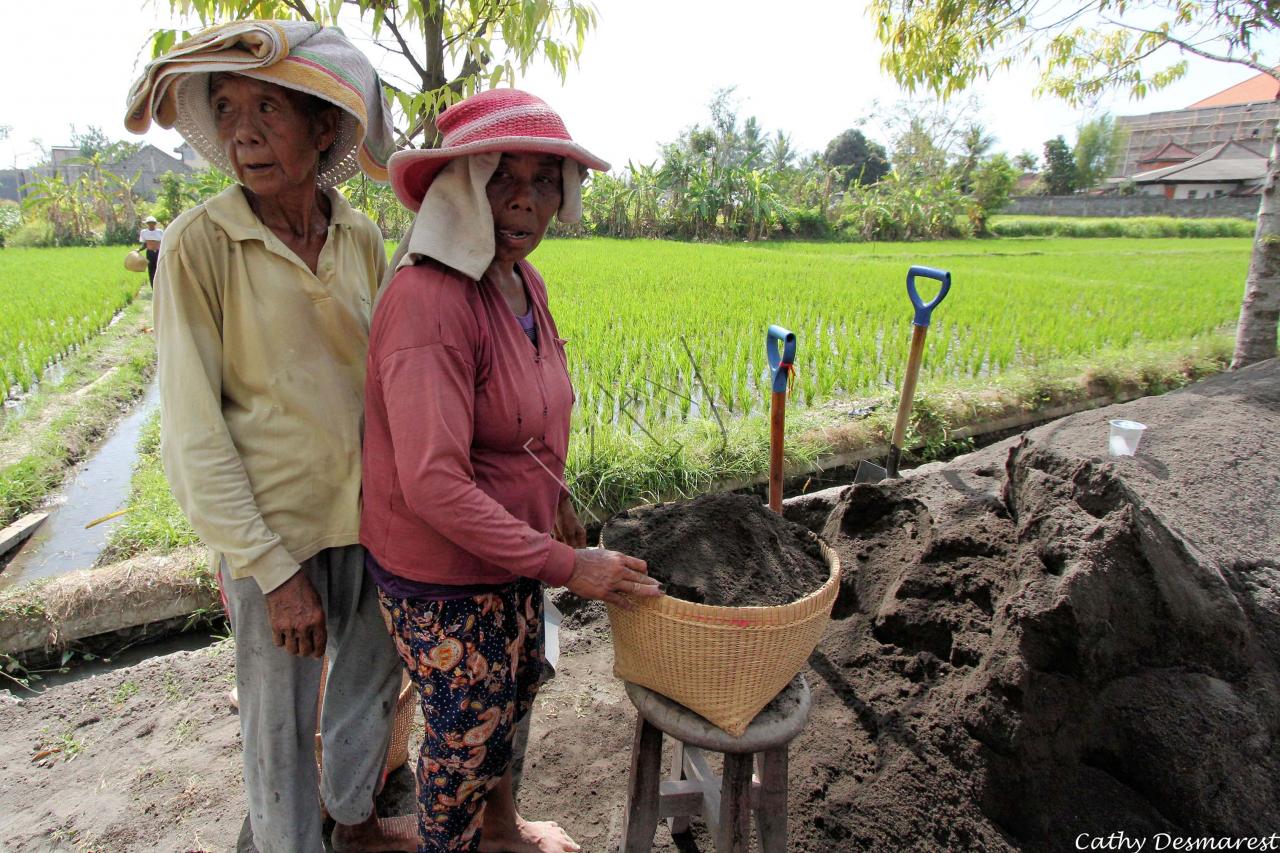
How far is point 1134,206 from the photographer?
30828 mm

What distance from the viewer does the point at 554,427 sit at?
4.53 ft

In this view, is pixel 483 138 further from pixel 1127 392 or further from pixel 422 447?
pixel 1127 392

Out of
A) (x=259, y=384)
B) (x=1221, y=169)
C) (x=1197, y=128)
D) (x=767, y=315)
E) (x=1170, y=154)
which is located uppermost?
(x=1197, y=128)

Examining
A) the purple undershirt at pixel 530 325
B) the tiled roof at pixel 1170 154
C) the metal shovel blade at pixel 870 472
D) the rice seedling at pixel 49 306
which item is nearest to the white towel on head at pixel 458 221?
the purple undershirt at pixel 530 325

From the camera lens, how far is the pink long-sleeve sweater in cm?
114

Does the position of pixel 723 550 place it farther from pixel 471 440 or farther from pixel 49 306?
pixel 49 306

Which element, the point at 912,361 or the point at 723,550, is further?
Result: the point at 912,361

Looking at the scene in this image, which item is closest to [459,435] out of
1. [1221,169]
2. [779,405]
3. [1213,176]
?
[779,405]

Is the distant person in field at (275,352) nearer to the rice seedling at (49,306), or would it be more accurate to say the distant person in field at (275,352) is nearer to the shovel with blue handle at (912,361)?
the shovel with blue handle at (912,361)

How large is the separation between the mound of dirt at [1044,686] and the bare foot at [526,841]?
58cm

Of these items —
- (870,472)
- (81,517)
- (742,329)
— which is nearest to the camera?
(870,472)

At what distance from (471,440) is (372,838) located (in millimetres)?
1211

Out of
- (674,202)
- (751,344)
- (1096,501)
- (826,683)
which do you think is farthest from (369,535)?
(674,202)

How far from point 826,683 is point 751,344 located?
4.38 metres
